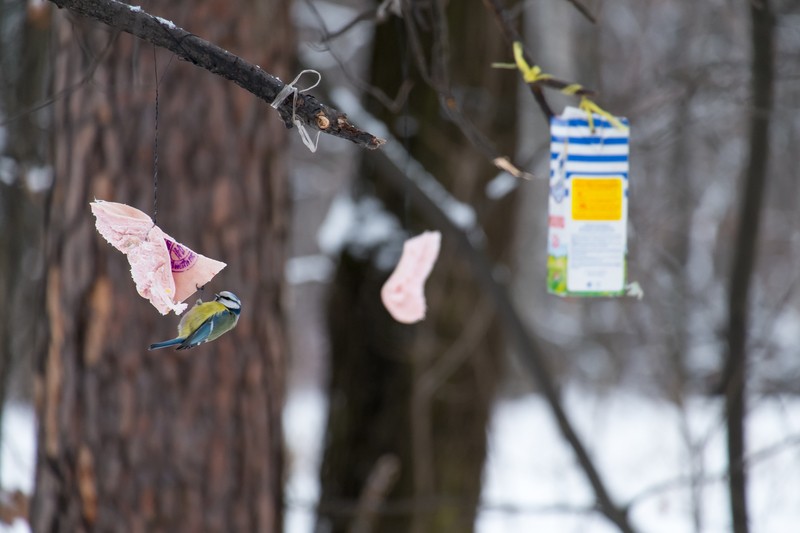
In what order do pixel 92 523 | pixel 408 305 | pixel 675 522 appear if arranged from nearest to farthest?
pixel 408 305, pixel 92 523, pixel 675 522

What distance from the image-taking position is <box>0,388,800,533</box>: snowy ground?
4.85 m

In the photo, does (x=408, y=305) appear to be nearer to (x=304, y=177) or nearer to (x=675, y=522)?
(x=675, y=522)

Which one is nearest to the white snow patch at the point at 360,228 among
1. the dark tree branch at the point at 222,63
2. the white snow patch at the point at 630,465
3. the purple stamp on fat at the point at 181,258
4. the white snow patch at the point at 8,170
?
the white snow patch at the point at 8,170

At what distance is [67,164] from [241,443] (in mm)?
851

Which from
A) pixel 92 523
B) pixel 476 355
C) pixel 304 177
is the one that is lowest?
pixel 92 523

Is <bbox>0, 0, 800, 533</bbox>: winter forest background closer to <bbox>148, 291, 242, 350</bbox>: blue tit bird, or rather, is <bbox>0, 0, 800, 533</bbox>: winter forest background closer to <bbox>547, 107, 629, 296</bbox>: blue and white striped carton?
<bbox>547, 107, 629, 296</bbox>: blue and white striped carton

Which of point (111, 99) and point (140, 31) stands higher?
point (111, 99)

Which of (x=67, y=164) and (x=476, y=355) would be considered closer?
(x=67, y=164)

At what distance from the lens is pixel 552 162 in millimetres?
1475

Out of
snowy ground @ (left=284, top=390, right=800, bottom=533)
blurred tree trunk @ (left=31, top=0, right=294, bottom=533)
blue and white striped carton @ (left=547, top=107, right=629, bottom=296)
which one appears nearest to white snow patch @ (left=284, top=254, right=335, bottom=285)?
snowy ground @ (left=284, top=390, right=800, bottom=533)

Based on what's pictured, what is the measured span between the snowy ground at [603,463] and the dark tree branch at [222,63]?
294cm

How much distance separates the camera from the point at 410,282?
63.2 inches

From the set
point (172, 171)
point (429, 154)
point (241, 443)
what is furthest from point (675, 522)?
point (172, 171)

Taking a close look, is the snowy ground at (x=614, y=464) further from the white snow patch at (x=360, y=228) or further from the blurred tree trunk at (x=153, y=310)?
the blurred tree trunk at (x=153, y=310)
